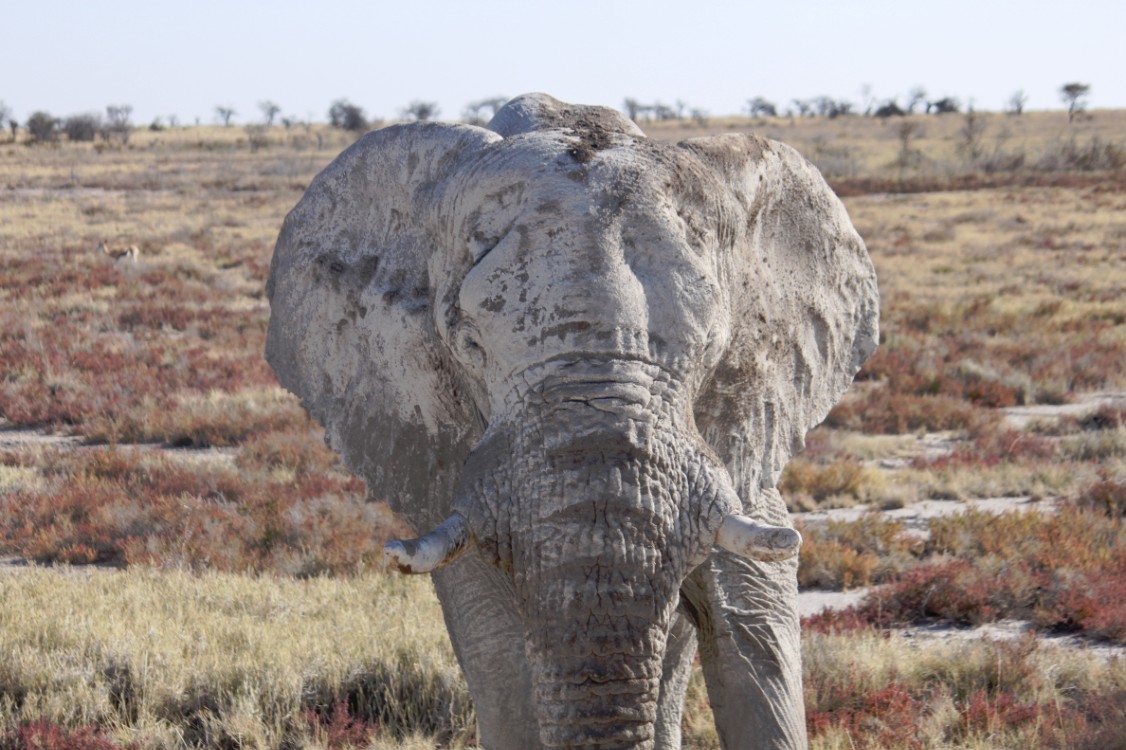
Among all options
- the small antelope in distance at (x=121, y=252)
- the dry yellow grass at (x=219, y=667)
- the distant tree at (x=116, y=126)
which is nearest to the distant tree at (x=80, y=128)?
the distant tree at (x=116, y=126)

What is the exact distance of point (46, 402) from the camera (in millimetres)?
11953

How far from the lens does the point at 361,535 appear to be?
25.9ft

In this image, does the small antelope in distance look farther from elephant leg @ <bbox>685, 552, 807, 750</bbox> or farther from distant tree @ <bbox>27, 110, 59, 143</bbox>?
distant tree @ <bbox>27, 110, 59, 143</bbox>

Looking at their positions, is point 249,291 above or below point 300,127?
below

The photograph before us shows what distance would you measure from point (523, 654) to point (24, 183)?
42124 millimetres

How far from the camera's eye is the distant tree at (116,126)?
6940 centimetres

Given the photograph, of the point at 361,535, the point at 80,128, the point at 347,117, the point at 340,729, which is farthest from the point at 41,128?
the point at 340,729

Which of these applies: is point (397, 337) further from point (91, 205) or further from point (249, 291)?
point (91, 205)

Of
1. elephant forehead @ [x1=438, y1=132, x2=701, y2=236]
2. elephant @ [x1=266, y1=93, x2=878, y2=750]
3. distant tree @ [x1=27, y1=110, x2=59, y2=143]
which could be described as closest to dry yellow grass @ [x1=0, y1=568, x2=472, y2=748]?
elephant @ [x1=266, y1=93, x2=878, y2=750]

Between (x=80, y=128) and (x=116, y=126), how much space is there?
5.25 metres

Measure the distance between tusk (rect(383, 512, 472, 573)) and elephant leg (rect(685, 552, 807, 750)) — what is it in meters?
0.91

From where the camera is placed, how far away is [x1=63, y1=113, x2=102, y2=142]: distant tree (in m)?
68.1

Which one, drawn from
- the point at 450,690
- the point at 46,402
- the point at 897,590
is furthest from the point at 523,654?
the point at 46,402

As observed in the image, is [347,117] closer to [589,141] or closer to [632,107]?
[632,107]
